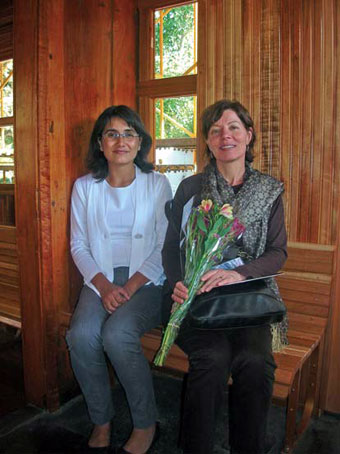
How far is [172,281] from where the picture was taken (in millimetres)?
1987

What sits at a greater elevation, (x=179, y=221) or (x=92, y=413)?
(x=179, y=221)

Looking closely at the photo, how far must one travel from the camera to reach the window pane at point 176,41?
8.73 ft

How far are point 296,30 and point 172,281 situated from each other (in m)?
1.46

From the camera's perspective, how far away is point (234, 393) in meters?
1.65

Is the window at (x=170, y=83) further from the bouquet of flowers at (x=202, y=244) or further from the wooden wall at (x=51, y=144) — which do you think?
the bouquet of flowers at (x=202, y=244)

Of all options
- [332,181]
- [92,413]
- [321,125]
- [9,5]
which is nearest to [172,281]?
[92,413]

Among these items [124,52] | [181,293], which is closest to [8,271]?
[124,52]

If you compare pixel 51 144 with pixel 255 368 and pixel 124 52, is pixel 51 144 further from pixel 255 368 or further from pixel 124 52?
pixel 255 368

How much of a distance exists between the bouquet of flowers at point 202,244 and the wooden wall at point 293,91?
0.69m

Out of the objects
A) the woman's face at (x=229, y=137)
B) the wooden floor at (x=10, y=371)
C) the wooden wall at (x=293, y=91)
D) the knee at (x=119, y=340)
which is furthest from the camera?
the wooden floor at (x=10, y=371)

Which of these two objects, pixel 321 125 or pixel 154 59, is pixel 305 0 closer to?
pixel 321 125

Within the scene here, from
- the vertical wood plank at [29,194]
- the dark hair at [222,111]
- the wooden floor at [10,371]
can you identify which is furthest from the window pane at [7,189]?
the dark hair at [222,111]

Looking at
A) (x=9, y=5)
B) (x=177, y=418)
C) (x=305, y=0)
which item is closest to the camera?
(x=305, y=0)

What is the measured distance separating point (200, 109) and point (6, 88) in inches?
69.0
